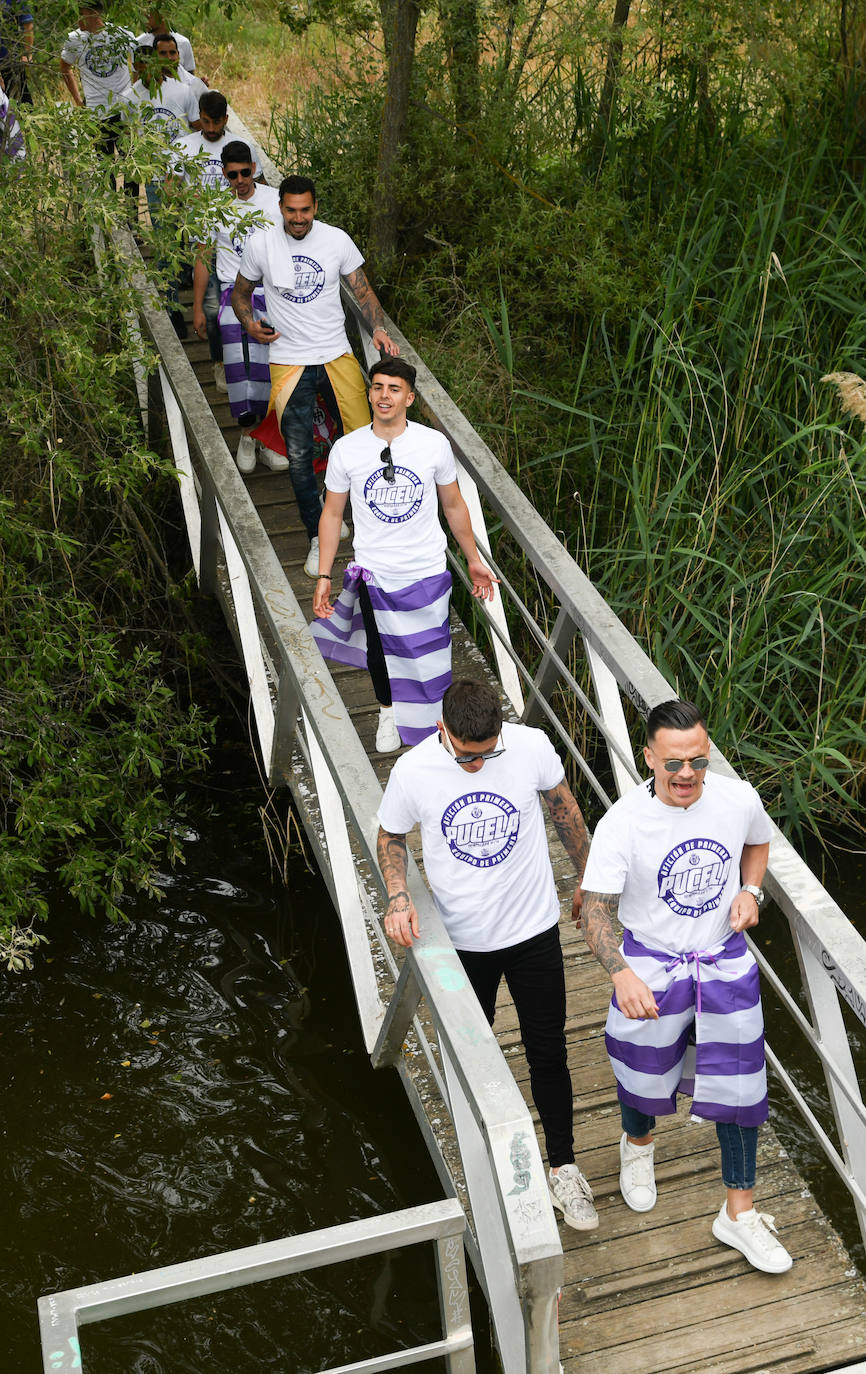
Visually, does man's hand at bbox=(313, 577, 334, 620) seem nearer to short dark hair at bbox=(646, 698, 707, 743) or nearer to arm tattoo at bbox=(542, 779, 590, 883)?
arm tattoo at bbox=(542, 779, 590, 883)

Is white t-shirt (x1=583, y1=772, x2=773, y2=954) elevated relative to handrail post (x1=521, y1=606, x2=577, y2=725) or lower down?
elevated

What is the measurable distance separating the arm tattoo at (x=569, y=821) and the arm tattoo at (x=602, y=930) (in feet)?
0.70

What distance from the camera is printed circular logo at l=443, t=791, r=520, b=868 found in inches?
135

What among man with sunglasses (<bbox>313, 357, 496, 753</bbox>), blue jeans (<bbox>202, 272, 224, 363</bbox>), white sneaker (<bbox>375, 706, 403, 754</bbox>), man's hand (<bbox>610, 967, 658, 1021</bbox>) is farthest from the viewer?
blue jeans (<bbox>202, 272, 224, 363</bbox>)

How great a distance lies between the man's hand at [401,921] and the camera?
3426mm

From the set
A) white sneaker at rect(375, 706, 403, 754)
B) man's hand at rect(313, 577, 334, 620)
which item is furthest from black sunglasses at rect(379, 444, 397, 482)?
white sneaker at rect(375, 706, 403, 754)

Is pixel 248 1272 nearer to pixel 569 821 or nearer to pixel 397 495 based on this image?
pixel 569 821

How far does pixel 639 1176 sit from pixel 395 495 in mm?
2266

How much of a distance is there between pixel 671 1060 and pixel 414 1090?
3.27 ft

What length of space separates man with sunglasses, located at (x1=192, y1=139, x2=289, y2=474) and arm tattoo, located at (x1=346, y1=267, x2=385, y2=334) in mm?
464

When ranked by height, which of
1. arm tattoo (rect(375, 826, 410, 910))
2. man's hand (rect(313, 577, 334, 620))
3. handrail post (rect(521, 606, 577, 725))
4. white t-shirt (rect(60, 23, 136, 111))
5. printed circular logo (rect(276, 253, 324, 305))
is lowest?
handrail post (rect(521, 606, 577, 725))

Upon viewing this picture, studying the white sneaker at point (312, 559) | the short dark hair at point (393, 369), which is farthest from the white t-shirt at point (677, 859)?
the white sneaker at point (312, 559)

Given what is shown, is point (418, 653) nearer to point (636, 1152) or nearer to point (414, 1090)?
point (414, 1090)

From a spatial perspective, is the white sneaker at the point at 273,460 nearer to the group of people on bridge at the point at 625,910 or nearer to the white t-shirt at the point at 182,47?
the white t-shirt at the point at 182,47
